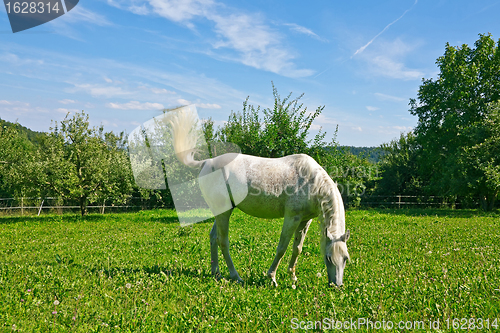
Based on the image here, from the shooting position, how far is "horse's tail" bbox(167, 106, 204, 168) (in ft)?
21.1

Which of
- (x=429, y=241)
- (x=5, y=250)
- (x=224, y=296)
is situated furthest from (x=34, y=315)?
(x=429, y=241)

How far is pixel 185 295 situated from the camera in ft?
16.5

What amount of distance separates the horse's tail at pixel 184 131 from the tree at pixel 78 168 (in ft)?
59.3

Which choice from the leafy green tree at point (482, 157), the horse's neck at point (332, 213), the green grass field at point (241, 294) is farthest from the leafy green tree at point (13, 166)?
the leafy green tree at point (482, 157)

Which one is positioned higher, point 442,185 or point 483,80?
point 483,80

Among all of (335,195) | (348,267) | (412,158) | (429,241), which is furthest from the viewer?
(412,158)

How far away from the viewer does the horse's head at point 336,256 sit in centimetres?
515

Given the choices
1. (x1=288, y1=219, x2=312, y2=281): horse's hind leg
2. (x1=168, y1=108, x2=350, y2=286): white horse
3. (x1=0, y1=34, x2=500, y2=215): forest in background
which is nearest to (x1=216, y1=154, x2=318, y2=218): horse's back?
(x1=168, y1=108, x2=350, y2=286): white horse

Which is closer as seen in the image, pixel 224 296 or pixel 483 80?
pixel 224 296

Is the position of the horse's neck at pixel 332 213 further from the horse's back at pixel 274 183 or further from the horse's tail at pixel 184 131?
the horse's tail at pixel 184 131

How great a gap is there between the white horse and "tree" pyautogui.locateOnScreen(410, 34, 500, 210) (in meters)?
28.5

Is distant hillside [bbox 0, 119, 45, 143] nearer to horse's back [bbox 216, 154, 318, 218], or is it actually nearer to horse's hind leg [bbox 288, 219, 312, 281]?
horse's back [bbox 216, 154, 318, 218]

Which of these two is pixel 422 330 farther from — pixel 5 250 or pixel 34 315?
pixel 5 250

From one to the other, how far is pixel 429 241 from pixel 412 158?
39.7m
